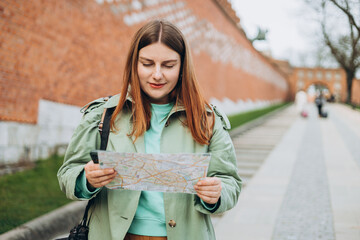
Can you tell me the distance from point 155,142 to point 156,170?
278 millimetres

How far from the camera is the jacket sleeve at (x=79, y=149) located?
162cm

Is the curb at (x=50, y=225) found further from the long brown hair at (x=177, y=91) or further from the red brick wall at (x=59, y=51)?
the long brown hair at (x=177, y=91)

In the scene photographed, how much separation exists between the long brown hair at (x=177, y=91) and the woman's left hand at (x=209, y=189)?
21cm

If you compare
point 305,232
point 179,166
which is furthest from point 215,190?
point 305,232

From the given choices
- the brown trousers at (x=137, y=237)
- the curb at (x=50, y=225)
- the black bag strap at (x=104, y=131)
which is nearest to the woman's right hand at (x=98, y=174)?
the black bag strap at (x=104, y=131)

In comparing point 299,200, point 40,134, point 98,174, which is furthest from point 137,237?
point 40,134

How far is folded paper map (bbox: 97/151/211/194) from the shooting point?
1.43 m

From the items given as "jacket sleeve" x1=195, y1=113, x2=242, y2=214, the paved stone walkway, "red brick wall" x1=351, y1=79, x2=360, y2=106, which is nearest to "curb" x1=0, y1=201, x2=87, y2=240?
the paved stone walkway

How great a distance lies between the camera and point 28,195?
13.9 feet

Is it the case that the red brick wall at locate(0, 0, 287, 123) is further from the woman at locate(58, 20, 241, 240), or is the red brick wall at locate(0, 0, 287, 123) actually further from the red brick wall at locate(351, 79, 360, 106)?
the red brick wall at locate(351, 79, 360, 106)

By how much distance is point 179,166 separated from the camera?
4.75 feet

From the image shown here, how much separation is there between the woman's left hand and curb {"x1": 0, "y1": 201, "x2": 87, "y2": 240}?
217 cm

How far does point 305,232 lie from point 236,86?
18.3 metres

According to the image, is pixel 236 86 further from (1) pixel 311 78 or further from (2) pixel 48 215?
(1) pixel 311 78
